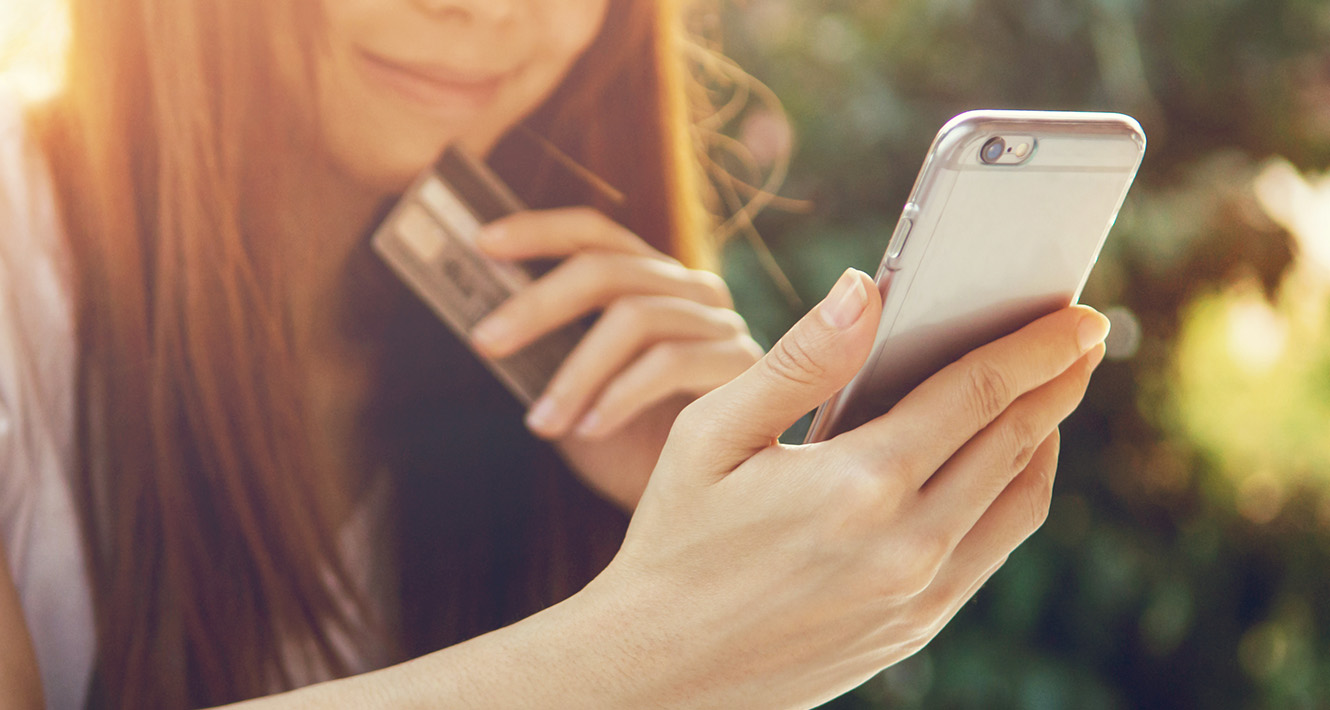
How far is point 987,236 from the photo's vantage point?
1.21 feet

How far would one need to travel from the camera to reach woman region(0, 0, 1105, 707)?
0.35 m

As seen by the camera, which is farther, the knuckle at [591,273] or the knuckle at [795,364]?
the knuckle at [591,273]

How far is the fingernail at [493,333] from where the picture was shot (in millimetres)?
626

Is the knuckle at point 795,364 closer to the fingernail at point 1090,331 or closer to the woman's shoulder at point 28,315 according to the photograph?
the fingernail at point 1090,331

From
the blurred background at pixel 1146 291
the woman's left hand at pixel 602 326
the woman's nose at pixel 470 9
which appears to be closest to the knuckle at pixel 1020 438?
the woman's left hand at pixel 602 326

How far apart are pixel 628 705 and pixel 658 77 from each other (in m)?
0.51

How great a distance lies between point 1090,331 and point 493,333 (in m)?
0.39

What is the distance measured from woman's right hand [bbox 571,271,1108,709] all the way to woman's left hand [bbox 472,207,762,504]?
10.1 inches

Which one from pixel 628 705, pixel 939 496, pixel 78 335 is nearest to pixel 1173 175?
pixel 939 496

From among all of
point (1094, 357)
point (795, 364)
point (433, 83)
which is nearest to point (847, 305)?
point (795, 364)

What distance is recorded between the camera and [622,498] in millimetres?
695

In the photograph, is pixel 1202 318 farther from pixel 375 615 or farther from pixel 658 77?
pixel 375 615

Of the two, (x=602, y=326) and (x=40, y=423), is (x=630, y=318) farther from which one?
(x=40, y=423)

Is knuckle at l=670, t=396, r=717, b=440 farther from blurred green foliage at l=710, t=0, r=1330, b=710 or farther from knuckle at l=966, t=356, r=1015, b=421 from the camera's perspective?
blurred green foliage at l=710, t=0, r=1330, b=710
